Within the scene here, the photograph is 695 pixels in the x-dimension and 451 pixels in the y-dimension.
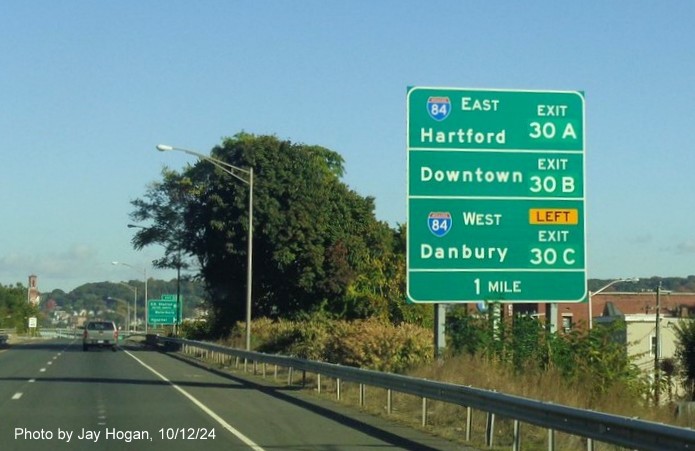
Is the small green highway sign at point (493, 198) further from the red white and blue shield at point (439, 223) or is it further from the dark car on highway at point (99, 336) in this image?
the dark car on highway at point (99, 336)

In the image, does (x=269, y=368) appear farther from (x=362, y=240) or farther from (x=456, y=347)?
(x=362, y=240)

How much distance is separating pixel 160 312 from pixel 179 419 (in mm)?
63679

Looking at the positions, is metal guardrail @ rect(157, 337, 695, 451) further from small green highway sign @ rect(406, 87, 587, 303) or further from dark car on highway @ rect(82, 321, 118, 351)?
dark car on highway @ rect(82, 321, 118, 351)

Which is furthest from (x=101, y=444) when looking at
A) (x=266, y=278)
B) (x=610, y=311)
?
(x=610, y=311)

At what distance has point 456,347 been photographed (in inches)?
960

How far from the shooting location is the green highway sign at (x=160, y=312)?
268 ft

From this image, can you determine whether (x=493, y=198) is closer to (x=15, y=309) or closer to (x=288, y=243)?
(x=288, y=243)

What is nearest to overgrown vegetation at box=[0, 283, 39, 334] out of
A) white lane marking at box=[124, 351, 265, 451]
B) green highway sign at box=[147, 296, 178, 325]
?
green highway sign at box=[147, 296, 178, 325]

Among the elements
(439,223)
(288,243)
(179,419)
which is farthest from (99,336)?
(179,419)

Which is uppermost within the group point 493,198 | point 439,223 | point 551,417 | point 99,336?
point 493,198

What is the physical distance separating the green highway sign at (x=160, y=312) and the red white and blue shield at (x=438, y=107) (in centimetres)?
5903

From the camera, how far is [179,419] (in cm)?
1938

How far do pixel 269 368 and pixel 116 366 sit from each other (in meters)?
6.88

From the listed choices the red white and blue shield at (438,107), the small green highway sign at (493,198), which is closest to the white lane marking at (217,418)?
the small green highway sign at (493,198)
